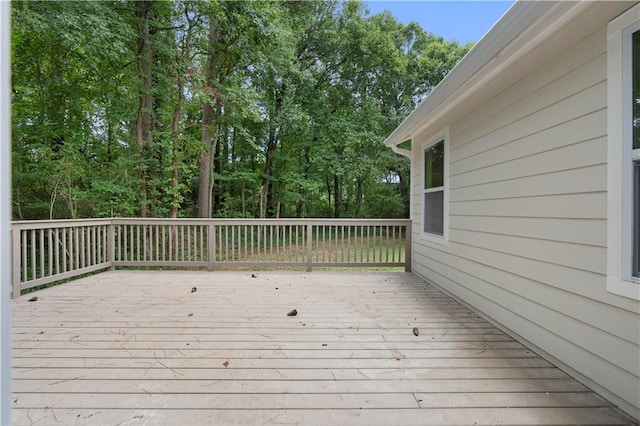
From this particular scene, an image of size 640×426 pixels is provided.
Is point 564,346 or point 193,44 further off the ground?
point 193,44

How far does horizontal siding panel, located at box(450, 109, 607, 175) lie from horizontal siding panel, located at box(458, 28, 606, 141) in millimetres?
264

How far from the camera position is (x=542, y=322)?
2246 mm

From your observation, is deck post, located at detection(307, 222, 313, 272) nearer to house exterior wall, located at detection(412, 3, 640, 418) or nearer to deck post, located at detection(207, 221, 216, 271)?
deck post, located at detection(207, 221, 216, 271)

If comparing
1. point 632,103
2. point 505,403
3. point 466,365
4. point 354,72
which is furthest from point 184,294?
point 354,72

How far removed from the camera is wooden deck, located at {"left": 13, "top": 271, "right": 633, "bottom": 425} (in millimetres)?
1621

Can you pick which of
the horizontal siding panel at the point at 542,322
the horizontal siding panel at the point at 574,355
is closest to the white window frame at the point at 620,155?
the horizontal siding panel at the point at 542,322

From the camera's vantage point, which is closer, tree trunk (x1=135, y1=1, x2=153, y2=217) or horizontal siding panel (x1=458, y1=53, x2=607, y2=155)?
horizontal siding panel (x1=458, y1=53, x2=607, y2=155)

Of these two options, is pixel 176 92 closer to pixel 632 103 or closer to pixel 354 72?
pixel 354 72

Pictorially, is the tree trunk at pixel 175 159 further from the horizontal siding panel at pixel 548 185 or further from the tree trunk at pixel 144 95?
the horizontal siding panel at pixel 548 185

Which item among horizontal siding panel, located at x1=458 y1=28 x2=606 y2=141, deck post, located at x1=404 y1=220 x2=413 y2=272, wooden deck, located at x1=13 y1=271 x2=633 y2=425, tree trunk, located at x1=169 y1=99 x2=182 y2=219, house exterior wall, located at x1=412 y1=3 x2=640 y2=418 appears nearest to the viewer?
wooden deck, located at x1=13 y1=271 x2=633 y2=425

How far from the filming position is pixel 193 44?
25.1 ft

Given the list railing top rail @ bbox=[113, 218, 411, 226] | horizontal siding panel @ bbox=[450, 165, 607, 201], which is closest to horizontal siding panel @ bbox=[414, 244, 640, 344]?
horizontal siding panel @ bbox=[450, 165, 607, 201]

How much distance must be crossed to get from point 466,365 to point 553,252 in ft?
3.19

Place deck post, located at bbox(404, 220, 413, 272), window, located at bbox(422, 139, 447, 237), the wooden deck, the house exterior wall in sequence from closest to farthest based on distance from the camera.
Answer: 1. the wooden deck
2. the house exterior wall
3. window, located at bbox(422, 139, 447, 237)
4. deck post, located at bbox(404, 220, 413, 272)
